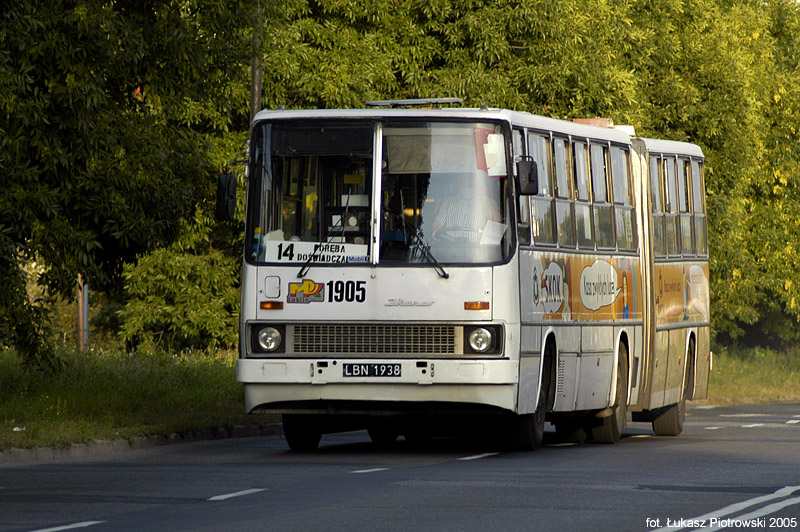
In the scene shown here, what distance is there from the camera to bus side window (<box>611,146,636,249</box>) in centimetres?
2127

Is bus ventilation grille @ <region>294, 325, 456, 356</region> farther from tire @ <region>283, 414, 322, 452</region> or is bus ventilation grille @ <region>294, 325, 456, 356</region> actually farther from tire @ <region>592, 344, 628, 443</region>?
tire @ <region>592, 344, 628, 443</region>

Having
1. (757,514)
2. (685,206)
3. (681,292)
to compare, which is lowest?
(757,514)

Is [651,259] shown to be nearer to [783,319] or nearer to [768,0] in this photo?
[768,0]

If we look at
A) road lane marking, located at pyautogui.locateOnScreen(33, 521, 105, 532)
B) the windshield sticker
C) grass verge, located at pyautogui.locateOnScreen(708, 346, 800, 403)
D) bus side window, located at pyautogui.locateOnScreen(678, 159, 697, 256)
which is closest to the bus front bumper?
the windshield sticker

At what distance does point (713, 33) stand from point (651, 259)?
23321 millimetres

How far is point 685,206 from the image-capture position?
24.6 meters

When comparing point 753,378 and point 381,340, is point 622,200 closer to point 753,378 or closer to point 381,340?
point 381,340

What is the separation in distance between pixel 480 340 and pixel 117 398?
678 centimetres

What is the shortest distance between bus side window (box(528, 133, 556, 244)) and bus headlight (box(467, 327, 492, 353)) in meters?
1.49

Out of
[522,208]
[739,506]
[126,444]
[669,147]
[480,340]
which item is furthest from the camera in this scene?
[669,147]

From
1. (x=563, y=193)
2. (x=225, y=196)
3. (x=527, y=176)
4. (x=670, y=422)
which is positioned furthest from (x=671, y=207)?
(x=225, y=196)

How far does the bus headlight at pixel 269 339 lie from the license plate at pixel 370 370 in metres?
0.72

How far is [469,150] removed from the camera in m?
17.4

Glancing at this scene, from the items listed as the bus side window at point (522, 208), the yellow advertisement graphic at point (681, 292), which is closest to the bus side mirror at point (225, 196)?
the bus side window at point (522, 208)
